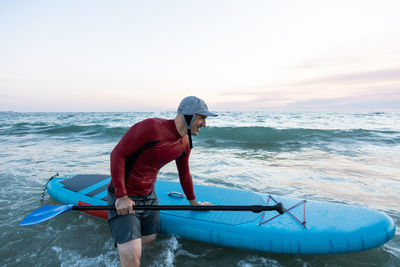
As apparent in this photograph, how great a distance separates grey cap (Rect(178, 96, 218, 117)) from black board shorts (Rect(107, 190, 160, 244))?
3.80ft

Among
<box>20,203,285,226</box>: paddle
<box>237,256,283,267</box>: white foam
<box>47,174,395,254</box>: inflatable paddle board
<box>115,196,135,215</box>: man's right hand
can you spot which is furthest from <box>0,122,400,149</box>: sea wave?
<box>115,196,135,215</box>: man's right hand

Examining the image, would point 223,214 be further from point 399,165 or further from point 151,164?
point 399,165

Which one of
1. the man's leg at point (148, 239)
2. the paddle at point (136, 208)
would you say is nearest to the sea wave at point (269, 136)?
the man's leg at point (148, 239)

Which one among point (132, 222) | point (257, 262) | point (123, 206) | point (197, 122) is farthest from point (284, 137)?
point (123, 206)

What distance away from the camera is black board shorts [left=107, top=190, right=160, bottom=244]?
2.22 metres

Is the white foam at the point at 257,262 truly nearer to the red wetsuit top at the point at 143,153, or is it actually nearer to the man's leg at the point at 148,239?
the man's leg at the point at 148,239

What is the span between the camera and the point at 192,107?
226cm

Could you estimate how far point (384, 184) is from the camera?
17.3 feet

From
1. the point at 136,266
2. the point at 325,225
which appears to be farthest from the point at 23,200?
the point at 325,225

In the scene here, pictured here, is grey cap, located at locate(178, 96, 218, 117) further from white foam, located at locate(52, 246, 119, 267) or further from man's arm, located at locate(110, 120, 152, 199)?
white foam, located at locate(52, 246, 119, 267)

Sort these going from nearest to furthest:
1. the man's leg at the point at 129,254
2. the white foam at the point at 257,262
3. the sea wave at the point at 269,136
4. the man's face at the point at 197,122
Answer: the man's leg at the point at 129,254, the man's face at the point at 197,122, the white foam at the point at 257,262, the sea wave at the point at 269,136

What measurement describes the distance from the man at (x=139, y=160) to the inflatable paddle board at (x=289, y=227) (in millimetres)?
789

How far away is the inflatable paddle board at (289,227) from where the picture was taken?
2.65 m

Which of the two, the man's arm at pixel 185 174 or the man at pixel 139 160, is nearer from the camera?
the man at pixel 139 160
